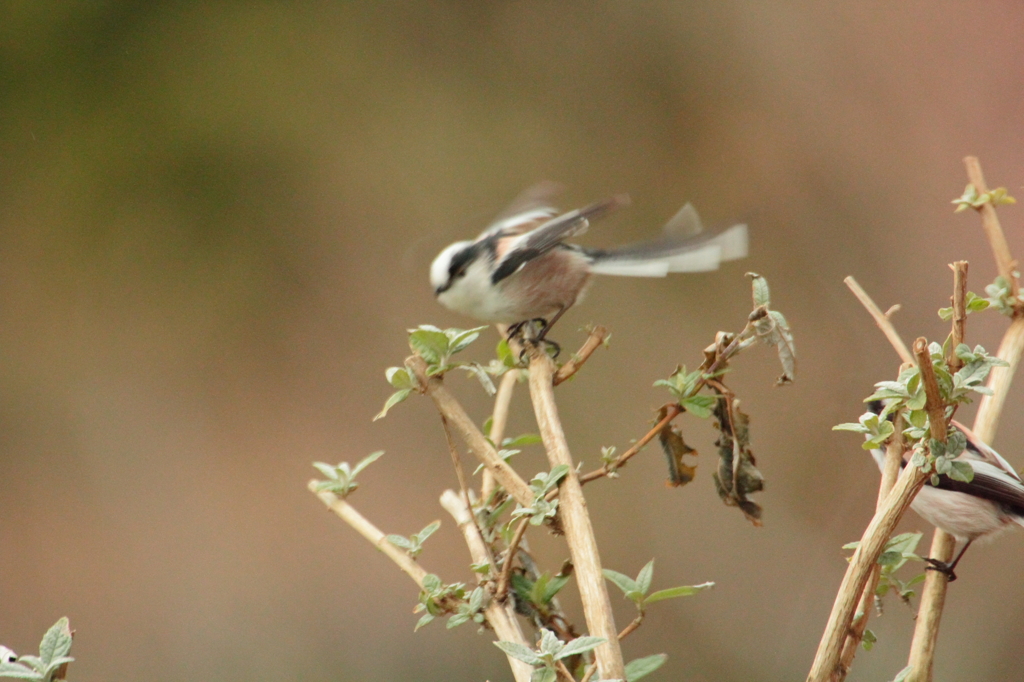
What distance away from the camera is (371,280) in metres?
1.50

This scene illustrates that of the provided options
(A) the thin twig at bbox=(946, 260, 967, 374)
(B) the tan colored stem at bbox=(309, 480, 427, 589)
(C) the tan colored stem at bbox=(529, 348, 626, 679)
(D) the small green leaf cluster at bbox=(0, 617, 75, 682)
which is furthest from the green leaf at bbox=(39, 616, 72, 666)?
(A) the thin twig at bbox=(946, 260, 967, 374)

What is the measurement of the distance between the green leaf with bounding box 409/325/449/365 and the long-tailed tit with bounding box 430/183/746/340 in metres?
0.18

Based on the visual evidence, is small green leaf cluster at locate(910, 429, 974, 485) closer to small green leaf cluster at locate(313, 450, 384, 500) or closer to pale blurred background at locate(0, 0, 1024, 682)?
small green leaf cluster at locate(313, 450, 384, 500)

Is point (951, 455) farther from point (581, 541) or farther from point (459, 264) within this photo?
point (459, 264)

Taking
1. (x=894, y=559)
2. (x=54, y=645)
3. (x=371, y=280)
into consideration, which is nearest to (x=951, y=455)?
(x=894, y=559)

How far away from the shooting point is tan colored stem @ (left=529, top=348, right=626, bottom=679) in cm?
44

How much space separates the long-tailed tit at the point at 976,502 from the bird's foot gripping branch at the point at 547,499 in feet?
0.78

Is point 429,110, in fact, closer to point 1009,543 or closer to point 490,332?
point 490,332

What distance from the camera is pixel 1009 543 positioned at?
1201 millimetres

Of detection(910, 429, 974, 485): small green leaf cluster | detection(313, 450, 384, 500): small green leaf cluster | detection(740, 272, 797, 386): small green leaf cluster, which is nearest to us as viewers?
detection(910, 429, 974, 485): small green leaf cluster

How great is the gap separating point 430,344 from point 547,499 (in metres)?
0.12

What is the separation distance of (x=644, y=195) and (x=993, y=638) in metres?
0.89

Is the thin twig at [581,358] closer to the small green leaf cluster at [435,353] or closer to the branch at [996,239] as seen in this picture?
the small green leaf cluster at [435,353]

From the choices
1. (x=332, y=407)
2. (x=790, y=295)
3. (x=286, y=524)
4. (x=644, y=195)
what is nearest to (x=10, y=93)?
(x=332, y=407)
